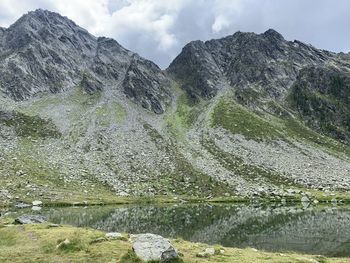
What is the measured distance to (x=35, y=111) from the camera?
18512cm

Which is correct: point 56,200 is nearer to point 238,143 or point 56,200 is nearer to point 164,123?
point 238,143

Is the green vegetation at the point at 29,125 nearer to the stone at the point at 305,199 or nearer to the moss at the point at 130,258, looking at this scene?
the stone at the point at 305,199

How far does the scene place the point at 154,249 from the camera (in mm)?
24875

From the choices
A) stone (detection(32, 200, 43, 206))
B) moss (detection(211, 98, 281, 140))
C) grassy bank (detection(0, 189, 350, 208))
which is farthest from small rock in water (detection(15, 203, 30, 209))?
moss (detection(211, 98, 281, 140))

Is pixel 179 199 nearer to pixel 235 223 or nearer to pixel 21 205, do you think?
pixel 21 205

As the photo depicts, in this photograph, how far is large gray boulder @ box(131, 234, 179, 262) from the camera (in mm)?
23878

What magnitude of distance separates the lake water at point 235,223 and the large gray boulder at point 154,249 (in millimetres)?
22160

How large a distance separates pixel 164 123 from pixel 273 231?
5384 inches

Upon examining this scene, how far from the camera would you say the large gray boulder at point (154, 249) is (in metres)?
23.9

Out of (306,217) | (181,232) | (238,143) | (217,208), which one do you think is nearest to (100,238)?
(181,232)

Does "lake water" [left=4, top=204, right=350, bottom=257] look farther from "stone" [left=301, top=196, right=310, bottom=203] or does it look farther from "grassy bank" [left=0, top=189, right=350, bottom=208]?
"stone" [left=301, top=196, right=310, bottom=203]

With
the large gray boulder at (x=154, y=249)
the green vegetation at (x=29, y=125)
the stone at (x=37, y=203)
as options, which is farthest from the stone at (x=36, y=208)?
the green vegetation at (x=29, y=125)

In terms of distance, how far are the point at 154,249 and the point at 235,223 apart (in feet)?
147

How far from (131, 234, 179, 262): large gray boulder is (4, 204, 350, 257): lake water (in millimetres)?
22160
